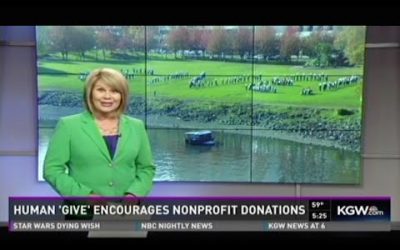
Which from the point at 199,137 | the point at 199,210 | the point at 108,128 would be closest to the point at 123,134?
the point at 108,128

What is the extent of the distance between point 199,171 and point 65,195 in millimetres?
606

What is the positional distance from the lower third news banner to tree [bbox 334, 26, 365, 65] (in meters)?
0.67

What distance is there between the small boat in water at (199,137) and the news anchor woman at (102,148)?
20 cm

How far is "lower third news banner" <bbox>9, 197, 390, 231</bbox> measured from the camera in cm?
242

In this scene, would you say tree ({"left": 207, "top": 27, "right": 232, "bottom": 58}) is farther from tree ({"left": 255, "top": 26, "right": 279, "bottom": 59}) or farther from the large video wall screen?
tree ({"left": 255, "top": 26, "right": 279, "bottom": 59})

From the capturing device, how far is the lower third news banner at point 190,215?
7.94 feet

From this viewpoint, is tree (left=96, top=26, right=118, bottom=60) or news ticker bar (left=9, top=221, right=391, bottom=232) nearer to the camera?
news ticker bar (left=9, top=221, right=391, bottom=232)

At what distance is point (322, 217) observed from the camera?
2.44 meters

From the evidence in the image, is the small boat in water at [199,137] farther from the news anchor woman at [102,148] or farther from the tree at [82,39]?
the tree at [82,39]

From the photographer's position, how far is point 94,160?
2.45 m

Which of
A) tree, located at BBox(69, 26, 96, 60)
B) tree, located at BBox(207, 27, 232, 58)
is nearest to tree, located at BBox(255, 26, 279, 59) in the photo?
tree, located at BBox(207, 27, 232, 58)
